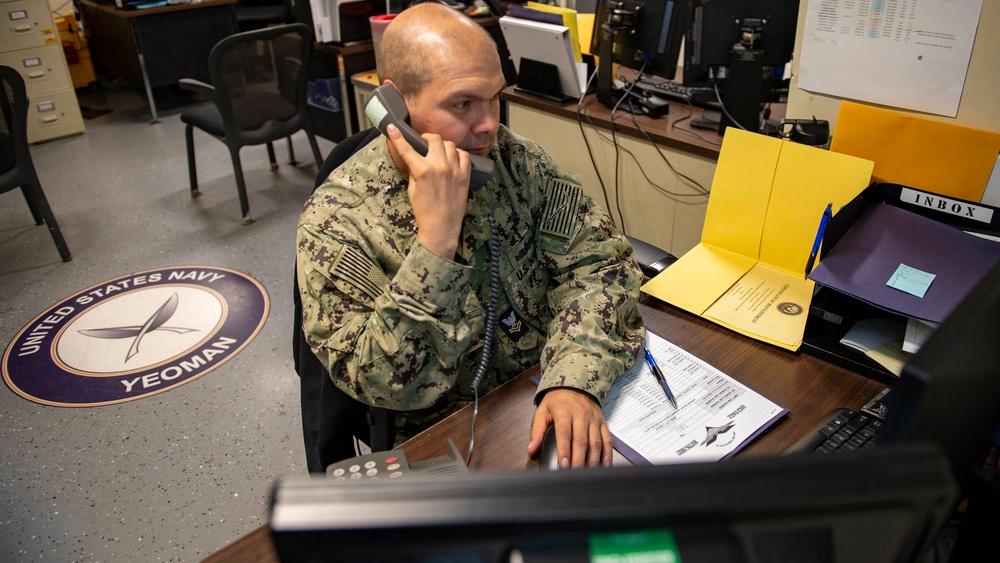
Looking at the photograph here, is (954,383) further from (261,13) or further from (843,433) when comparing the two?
(261,13)

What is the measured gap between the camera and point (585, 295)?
1215 mm

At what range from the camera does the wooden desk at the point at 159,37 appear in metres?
4.49

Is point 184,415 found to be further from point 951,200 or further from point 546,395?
point 951,200

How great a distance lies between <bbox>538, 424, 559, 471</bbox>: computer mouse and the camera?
913 mm

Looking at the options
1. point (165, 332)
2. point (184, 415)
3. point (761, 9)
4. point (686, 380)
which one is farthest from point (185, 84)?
point (686, 380)

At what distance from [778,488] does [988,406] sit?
0.30 meters

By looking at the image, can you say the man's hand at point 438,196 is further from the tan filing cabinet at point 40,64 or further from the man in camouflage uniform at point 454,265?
the tan filing cabinet at point 40,64

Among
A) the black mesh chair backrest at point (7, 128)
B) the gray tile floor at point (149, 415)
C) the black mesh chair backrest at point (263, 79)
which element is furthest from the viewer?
the black mesh chair backrest at point (263, 79)

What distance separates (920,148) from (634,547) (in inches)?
50.1

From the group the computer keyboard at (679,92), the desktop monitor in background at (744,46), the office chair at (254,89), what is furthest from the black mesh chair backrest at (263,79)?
the desktop monitor in background at (744,46)

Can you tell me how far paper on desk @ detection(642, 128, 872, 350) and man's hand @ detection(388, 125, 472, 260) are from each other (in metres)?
0.49

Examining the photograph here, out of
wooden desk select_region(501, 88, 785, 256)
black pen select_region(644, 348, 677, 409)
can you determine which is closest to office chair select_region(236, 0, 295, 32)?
wooden desk select_region(501, 88, 785, 256)

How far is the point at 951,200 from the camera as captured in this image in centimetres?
121

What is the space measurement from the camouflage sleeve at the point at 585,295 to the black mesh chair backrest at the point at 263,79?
7.81ft
